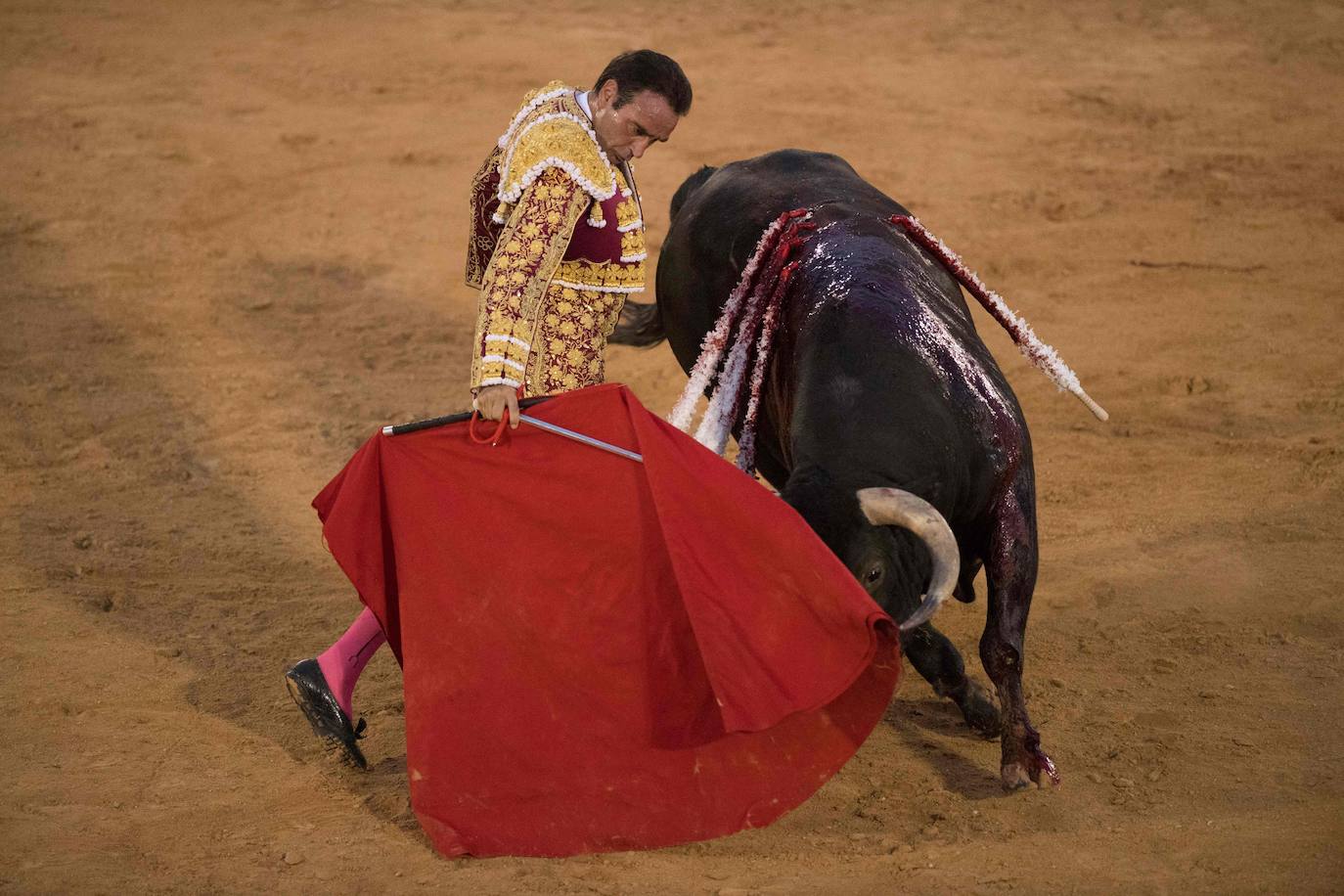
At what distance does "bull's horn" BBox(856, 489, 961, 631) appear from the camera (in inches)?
118

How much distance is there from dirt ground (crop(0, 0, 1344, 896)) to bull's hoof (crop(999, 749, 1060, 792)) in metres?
0.04

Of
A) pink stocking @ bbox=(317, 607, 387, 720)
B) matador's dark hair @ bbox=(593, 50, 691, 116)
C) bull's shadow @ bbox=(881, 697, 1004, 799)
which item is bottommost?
bull's shadow @ bbox=(881, 697, 1004, 799)

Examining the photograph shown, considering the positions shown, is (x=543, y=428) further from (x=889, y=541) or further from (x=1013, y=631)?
(x=1013, y=631)

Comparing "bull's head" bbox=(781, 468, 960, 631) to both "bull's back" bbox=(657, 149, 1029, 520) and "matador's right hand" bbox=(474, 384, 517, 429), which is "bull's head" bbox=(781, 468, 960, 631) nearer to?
"bull's back" bbox=(657, 149, 1029, 520)

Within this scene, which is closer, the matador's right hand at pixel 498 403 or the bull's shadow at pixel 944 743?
the matador's right hand at pixel 498 403

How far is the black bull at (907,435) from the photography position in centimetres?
316

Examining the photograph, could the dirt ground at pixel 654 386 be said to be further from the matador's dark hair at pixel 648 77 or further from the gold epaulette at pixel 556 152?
the matador's dark hair at pixel 648 77

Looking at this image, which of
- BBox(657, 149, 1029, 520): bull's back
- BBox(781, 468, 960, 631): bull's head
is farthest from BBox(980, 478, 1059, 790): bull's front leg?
BBox(781, 468, 960, 631): bull's head

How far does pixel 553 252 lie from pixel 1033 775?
1.67 m

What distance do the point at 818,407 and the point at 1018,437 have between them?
527 millimetres

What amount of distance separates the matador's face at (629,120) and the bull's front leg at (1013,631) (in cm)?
124

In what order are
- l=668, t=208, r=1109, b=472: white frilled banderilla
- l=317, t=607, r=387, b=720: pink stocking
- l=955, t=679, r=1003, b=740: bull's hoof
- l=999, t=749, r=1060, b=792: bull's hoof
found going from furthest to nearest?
1. l=668, t=208, r=1109, b=472: white frilled banderilla
2. l=955, t=679, r=1003, b=740: bull's hoof
3. l=317, t=607, r=387, b=720: pink stocking
4. l=999, t=749, r=1060, b=792: bull's hoof

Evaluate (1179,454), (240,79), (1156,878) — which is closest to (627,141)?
(1156,878)

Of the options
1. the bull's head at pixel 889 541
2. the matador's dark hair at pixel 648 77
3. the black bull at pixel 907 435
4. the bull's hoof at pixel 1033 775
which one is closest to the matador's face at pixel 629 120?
the matador's dark hair at pixel 648 77
